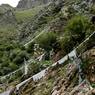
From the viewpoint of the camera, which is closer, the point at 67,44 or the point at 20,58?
the point at 67,44

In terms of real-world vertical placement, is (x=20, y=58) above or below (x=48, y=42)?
below

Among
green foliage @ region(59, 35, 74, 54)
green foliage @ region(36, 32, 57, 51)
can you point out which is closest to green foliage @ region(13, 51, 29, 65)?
green foliage @ region(36, 32, 57, 51)

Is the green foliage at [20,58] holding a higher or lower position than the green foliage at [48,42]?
lower

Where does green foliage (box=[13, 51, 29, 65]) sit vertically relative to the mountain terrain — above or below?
below

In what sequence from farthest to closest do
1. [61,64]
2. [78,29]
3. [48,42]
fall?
[48,42]
[78,29]
[61,64]

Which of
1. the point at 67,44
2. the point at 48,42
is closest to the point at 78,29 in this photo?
the point at 67,44

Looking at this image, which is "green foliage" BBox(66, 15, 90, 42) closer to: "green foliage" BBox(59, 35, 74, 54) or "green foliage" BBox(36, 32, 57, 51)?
"green foliage" BBox(59, 35, 74, 54)

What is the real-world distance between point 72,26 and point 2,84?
14862 millimetres

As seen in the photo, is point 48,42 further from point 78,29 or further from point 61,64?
point 61,64

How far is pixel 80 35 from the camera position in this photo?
143 ft

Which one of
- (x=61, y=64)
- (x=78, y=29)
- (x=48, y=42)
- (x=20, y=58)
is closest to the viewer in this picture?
(x=61, y=64)

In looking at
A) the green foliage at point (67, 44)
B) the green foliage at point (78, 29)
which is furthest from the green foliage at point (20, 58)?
the green foliage at point (78, 29)

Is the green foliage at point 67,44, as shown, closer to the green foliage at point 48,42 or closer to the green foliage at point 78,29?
the green foliage at point 78,29

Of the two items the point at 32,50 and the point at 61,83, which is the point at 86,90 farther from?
the point at 32,50
